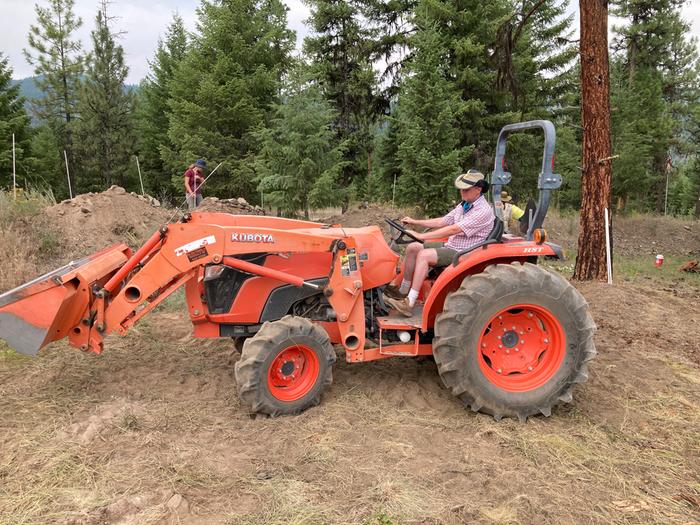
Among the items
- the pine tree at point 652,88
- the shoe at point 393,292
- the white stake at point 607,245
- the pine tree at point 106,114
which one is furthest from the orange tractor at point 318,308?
the pine tree at point 106,114

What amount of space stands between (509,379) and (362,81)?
13487mm

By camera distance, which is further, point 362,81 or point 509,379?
point 362,81

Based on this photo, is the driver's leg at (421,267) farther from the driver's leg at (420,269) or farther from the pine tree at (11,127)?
the pine tree at (11,127)

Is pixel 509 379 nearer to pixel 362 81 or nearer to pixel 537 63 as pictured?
pixel 362 81

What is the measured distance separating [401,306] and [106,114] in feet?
82.8

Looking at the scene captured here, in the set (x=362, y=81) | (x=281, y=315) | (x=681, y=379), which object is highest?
(x=362, y=81)

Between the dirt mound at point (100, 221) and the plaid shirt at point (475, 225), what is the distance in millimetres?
7533

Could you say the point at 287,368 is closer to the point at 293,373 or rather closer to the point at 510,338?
the point at 293,373

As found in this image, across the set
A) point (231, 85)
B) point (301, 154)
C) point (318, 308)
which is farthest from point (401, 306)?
point (231, 85)

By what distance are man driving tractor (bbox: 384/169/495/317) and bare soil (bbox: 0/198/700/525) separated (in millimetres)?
874

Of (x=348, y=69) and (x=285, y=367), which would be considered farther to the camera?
(x=348, y=69)

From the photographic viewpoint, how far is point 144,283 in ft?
13.1

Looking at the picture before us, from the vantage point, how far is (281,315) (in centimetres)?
448

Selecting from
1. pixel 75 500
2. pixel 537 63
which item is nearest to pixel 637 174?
pixel 537 63
